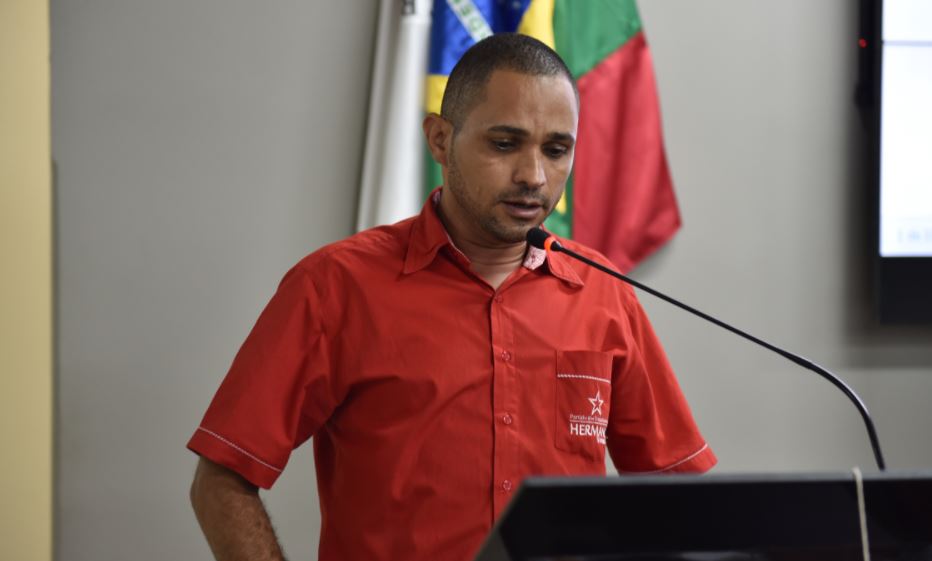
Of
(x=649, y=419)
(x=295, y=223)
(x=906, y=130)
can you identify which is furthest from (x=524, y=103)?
(x=906, y=130)

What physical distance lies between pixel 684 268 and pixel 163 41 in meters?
1.38

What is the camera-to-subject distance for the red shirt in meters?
1.43

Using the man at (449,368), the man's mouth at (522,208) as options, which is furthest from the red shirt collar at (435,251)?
the man's mouth at (522,208)

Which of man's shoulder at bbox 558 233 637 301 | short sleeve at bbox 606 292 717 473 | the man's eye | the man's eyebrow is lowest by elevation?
short sleeve at bbox 606 292 717 473

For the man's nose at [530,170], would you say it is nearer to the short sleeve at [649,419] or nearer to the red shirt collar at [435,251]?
the red shirt collar at [435,251]

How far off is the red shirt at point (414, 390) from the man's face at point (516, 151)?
0.35 feet

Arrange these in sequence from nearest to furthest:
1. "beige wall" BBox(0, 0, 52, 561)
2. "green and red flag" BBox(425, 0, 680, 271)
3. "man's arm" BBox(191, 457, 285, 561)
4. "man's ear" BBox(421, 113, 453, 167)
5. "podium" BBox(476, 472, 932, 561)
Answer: "podium" BBox(476, 472, 932, 561) → "man's arm" BBox(191, 457, 285, 561) → "man's ear" BBox(421, 113, 453, 167) → "beige wall" BBox(0, 0, 52, 561) → "green and red flag" BBox(425, 0, 680, 271)

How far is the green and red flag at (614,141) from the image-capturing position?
2477mm

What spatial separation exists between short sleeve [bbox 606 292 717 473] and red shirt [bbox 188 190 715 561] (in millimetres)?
15

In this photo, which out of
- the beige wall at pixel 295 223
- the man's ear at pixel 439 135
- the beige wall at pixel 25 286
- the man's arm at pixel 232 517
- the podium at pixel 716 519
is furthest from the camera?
the beige wall at pixel 295 223

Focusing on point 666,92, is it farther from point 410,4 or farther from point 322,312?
point 322,312

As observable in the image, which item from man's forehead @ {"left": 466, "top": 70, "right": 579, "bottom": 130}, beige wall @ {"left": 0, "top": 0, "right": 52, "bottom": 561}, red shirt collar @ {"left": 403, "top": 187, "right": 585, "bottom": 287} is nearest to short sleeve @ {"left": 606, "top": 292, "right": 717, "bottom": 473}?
red shirt collar @ {"left": 403, "top": 187, "right": 585, "bottom": 287}

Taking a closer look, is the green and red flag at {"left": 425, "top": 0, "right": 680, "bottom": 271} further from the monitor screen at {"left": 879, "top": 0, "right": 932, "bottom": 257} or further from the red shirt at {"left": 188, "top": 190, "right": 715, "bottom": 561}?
the red shirt at {"left": 188, "top": 190, "right": 715, "bottom": 561}

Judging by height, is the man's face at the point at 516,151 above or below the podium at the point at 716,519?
above
